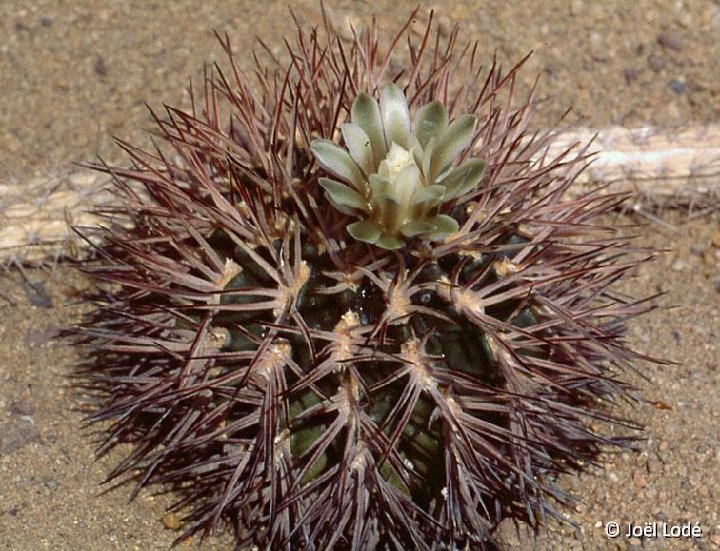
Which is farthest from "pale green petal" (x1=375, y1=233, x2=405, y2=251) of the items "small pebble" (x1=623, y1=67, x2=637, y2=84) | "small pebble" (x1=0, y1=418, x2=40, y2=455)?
"small pebble" (x1=623, y1=67, x2=637, y2=84)

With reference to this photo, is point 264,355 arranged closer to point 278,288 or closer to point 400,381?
point 278,288

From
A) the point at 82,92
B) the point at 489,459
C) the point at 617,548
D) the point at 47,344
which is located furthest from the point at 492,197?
the point at 82,92

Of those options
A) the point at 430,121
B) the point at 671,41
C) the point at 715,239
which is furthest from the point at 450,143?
the point at 671,41

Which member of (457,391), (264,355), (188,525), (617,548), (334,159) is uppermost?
(334,159)

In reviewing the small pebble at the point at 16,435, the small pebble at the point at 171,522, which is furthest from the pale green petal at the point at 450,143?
the small pebble at the point at 16,435

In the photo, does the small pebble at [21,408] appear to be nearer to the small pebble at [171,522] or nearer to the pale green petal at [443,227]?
the small pebble at [171,522]

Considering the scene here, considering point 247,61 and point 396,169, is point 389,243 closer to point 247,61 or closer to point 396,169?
point 396,169
